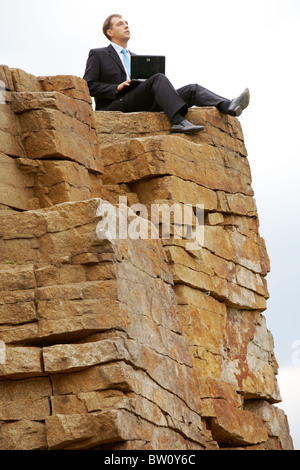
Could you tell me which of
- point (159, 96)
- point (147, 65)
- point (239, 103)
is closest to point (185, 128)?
point (159, 96)

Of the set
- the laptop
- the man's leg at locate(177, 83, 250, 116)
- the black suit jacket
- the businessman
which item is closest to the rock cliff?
the man's leg at locate(177, 83, 250, 116)

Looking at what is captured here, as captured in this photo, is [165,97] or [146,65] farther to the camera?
[146,65]

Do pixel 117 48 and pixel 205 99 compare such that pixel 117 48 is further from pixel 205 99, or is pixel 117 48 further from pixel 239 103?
pixel 239 103

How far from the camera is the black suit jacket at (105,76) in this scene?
1872cm

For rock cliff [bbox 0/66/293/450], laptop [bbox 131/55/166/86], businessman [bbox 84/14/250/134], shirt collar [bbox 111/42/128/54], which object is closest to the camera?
rock cliff [bbox 0/66/293/450]

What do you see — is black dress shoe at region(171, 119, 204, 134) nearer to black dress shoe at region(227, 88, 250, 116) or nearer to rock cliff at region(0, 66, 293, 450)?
rock cliff at region(0, 66, 293, 450)

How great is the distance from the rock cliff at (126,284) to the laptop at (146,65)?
2.13 feet

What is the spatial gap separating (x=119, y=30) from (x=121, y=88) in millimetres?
1051

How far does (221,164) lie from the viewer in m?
18.5

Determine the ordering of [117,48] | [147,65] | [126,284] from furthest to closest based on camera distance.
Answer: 1. [117,48]
2. [147,65]
3. [126,284]

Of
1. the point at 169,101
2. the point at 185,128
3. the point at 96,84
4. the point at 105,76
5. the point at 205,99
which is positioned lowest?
the point at 185,128

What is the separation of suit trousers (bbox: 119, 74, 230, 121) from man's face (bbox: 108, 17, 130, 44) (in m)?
0.96

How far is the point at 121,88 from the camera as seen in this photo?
18.6 m

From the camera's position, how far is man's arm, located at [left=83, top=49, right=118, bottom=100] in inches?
737
